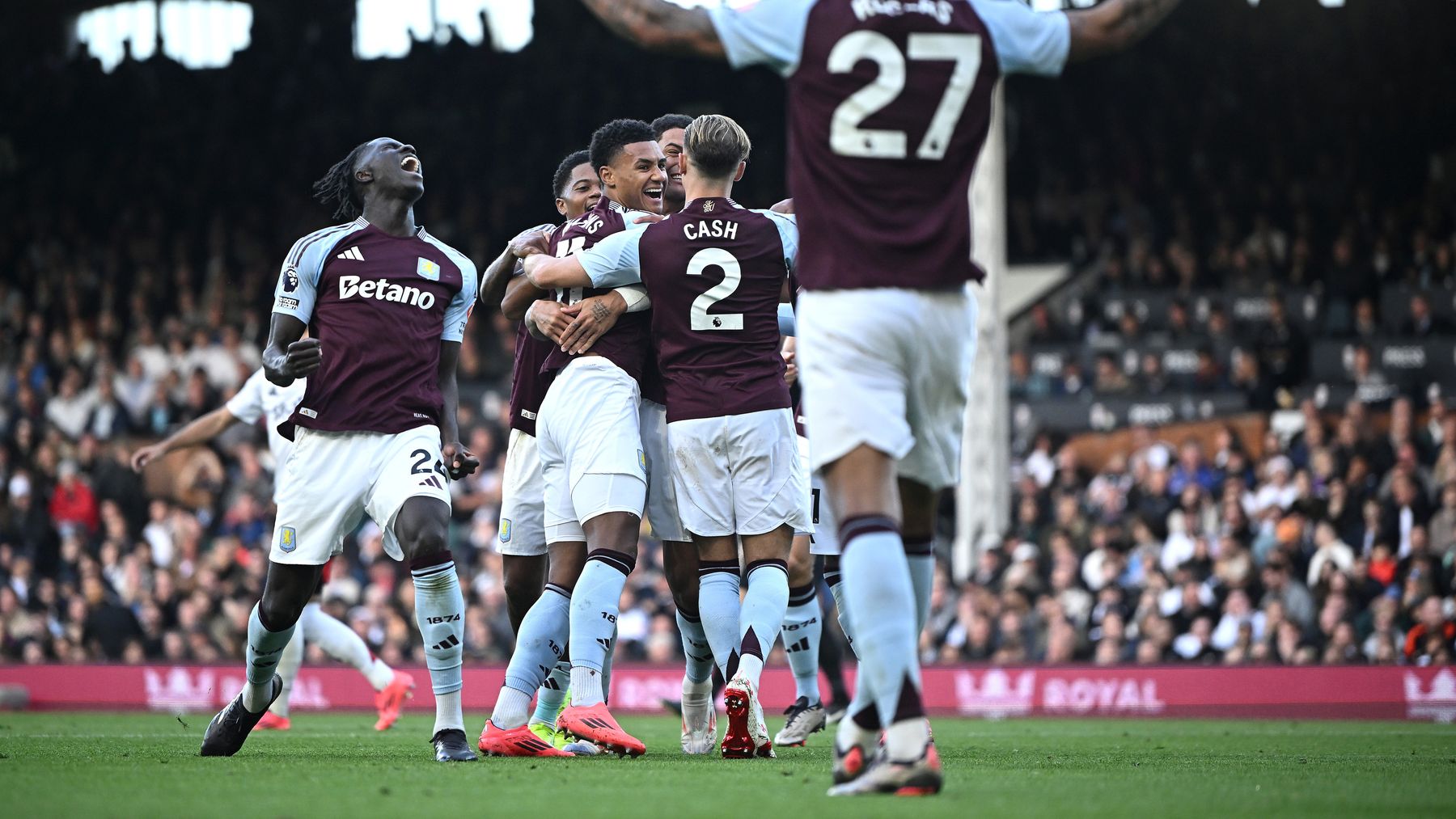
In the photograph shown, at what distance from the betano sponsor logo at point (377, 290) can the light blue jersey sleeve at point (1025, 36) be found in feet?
9.22

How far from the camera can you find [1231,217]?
68.2 feet

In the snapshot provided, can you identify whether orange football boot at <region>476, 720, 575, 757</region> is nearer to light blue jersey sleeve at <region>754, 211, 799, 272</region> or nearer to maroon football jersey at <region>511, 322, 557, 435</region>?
maroon football jersey at <region>511, 322, 557, 435</region>

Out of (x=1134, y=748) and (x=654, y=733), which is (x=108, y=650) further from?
(x=1134, y=748)

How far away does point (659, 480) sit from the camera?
7.05 m

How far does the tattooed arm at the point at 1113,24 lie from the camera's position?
503 cm

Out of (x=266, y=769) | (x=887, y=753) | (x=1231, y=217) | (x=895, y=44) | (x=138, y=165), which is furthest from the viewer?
(x=138, y=165)

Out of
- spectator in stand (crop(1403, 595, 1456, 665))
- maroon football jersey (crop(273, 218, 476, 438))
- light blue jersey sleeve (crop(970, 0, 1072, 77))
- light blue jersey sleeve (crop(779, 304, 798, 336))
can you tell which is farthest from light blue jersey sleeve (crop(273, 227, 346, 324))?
spectator in stand (crop(1403, 595, 1456, 665))

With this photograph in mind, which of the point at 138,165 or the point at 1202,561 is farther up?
the point at 138,165

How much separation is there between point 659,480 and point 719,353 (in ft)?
2.13

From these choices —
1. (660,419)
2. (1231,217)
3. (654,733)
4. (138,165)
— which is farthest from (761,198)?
(660,419)

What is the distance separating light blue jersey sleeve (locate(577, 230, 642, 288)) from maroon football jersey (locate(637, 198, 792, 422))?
0.11ft

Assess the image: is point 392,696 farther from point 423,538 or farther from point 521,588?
point 423,538

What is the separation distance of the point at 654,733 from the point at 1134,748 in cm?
264

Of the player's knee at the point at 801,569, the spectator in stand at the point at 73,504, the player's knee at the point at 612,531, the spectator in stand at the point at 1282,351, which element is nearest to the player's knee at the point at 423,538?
the player's knee at the point at 612,531
